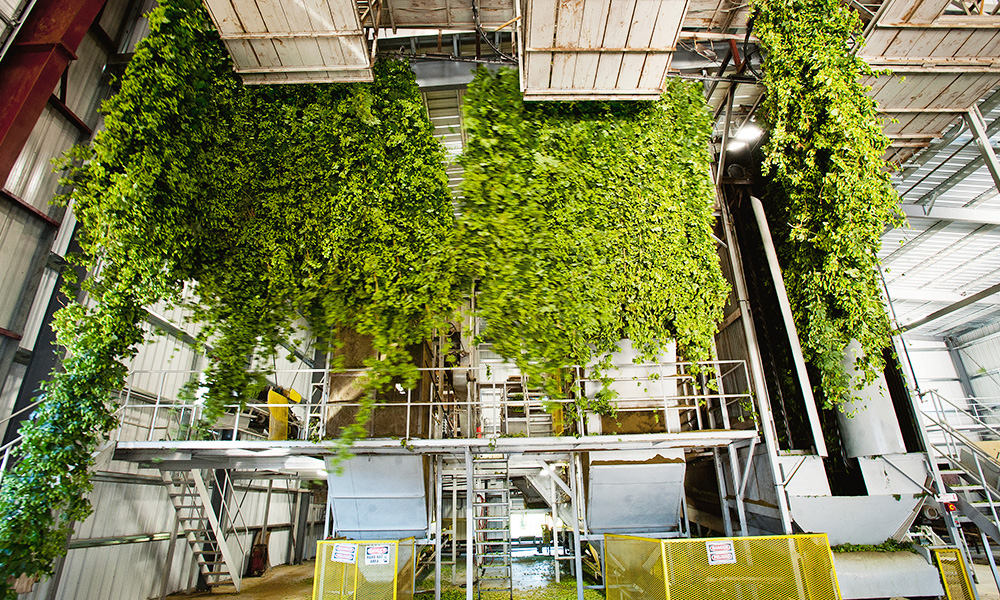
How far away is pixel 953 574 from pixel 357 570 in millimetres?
9457

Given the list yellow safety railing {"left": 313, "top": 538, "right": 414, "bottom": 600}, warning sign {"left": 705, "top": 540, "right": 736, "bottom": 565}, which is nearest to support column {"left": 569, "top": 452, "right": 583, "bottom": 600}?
warning sign {"left": 705, "top": 540, "right": 736, "bottom": 565}

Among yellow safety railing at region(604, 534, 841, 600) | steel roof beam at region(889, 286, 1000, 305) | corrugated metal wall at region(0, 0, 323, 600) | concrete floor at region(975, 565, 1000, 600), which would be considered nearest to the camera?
yellow safety railing at region(604, 534, 841, 600)

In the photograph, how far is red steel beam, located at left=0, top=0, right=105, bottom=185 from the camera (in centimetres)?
805

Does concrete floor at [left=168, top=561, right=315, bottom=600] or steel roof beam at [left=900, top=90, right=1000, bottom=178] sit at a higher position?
steel roof beam at [left=900, top=90, right=1000, bottom=178]

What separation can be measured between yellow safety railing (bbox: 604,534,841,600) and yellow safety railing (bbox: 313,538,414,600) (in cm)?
368

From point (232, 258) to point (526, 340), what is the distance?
5.31 metres

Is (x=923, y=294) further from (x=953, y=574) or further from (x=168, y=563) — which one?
(x=168, y=563)

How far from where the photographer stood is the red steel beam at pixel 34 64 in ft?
26.4

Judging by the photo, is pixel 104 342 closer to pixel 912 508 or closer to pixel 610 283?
pixel 610 283

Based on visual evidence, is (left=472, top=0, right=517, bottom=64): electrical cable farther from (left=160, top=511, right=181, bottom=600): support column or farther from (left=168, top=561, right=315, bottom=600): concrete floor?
(left=160, top=511, right=181, bottom=600): support column

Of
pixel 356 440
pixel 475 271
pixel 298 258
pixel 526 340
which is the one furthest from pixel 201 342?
pixel 526 340

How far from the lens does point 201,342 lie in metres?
7.85

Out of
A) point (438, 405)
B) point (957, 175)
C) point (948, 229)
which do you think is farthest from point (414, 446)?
point (948, 229)

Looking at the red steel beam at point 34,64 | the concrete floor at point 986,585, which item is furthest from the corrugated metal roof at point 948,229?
the red steel beam at point 34,64
